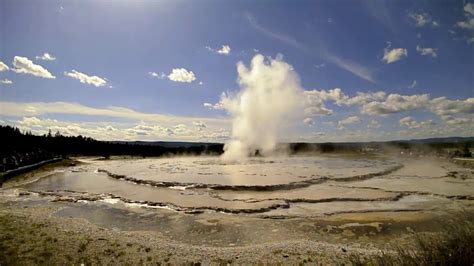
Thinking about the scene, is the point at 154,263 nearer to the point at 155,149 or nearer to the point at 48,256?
the point at 48,256

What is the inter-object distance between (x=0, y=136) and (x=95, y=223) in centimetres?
5001

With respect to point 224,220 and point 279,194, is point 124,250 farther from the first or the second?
point 279,194

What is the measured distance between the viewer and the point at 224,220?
12.4 meters

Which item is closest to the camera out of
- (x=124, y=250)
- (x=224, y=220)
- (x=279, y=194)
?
(x=124, y=250)

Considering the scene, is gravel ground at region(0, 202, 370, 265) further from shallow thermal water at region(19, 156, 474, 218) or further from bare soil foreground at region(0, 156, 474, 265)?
shallow thermal water at region(19, 156, 474, 218)

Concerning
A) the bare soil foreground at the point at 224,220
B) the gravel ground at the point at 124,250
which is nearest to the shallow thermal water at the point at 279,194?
the bare soil foreground at the point at 224,220

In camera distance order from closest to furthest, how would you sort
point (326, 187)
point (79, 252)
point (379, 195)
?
1. point (79, 252)
2. point (379, 195)
3. point (326, 187)

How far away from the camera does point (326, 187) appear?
791 inches

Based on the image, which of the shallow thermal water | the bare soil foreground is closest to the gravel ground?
the bare soil foreground

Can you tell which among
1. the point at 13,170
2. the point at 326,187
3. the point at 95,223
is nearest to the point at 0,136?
the point at 13,170

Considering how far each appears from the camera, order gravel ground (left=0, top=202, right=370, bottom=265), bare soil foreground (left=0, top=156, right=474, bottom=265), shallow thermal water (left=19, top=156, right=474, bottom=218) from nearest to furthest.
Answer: gravel ground (left=0, top=202, right=370, bottom=265) < bare soil foreground (left=0, top=156, right=474, bottom=265) < shallow thermal water (left=19, top=156, right=474, bottom=218)

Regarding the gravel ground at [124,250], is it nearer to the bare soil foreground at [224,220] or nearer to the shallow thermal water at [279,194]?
the bare soil foreground at [224,220]

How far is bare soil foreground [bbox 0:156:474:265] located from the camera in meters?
8.33

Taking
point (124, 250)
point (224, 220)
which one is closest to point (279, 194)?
point (224, 220)
